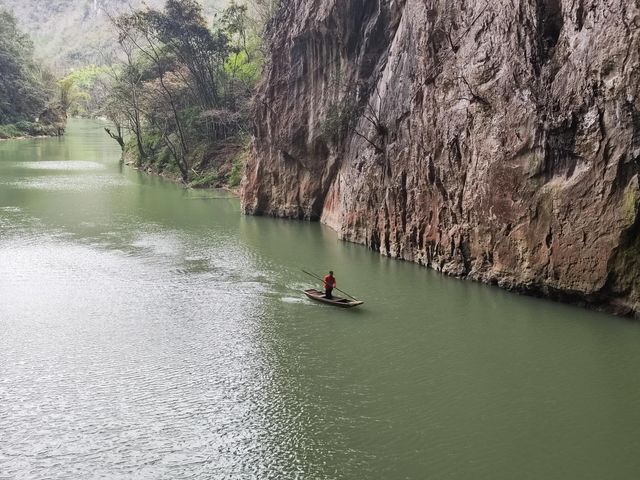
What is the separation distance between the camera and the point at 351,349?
16359 mm

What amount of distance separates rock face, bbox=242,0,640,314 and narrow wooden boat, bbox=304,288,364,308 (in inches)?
197

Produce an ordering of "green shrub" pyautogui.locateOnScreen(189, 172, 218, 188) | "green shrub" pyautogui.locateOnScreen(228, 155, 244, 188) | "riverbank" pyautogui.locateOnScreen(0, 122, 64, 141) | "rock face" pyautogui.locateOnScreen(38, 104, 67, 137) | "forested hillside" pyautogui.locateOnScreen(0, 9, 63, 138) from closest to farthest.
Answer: "green shrub" pyautogui.locateOnScreen(228, 155, 244, 188), "green shrub" pyautogui.locateOnScreen(189, 172, 218, 188), "riverbank" pyautogui.locateOnScreen(0, 122, 64, 141), "forested hillside" pyautogui.locateOnScreen(0, 9, 63, 138), "rock face" pyautogui.locateOnScreen(38, 104, 67, 137)

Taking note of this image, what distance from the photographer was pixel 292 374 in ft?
48.8

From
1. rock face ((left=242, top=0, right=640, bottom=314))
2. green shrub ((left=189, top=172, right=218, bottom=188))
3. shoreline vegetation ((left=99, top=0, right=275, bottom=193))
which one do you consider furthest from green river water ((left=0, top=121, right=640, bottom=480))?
shoreline vegetation ((left=99, top=0, right=275, bottom=193))

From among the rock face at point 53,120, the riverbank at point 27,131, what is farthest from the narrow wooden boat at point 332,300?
the rock face at point 53,120

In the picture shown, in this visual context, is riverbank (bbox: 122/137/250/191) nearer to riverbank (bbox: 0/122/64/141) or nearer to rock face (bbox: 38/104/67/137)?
riverbank (bbox: 0/122/64/141)

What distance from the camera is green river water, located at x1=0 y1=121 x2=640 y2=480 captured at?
11.3 meters

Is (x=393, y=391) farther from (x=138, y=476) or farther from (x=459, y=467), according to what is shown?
(x=138, y=476)

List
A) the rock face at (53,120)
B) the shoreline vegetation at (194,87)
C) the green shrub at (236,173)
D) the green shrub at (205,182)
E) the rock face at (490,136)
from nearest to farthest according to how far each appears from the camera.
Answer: the rock face at (490,136) → the green shrub at (236,173) → the green shrub at (205,182) → the shoreline vegetation at (194,87) → the rock face at (53,120)

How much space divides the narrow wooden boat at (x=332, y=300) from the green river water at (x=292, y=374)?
238mm

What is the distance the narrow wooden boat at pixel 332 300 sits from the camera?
19.1 meters

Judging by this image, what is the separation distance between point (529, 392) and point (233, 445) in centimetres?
661

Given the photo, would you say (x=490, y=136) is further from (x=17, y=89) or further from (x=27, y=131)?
(x=27, y=131)

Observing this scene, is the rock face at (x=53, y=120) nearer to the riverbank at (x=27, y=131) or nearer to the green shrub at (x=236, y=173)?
the riverbank at (x=27, y=131)
